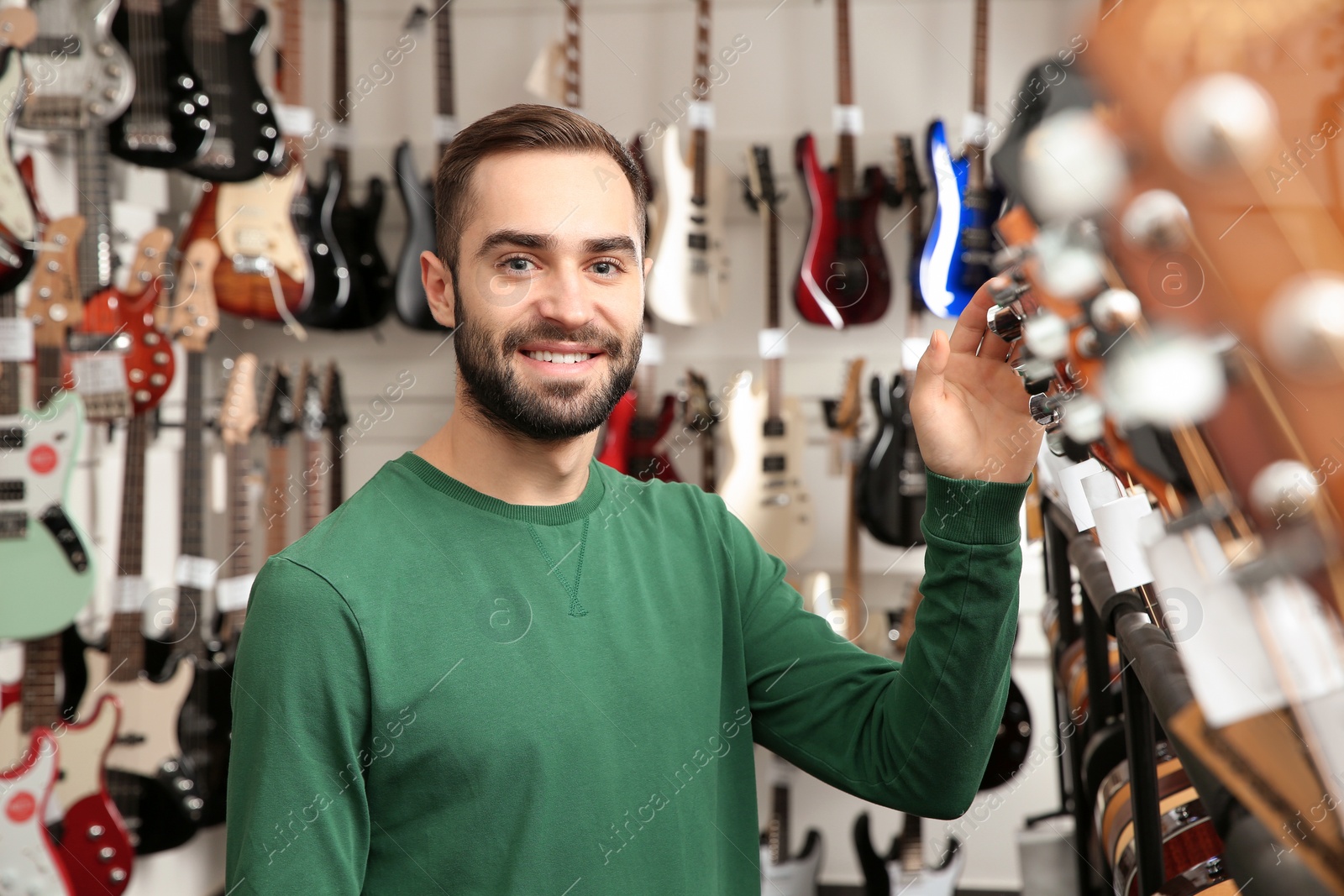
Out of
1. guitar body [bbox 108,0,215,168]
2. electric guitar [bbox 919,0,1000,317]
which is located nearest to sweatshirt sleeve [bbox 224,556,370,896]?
guitar body [bbox 108,0,215,168]

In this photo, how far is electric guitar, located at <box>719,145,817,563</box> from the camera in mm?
2900

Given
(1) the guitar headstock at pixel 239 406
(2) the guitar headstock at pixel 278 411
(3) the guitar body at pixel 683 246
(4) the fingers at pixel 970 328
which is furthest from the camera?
(3) the guitar body at pixel 683 246

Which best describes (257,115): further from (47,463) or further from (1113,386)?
(1113,386)

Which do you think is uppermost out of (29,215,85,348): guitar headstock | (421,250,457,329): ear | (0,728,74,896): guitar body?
(29,215,85,348): guitar headstock

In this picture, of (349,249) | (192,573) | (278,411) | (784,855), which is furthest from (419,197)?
(784,855)

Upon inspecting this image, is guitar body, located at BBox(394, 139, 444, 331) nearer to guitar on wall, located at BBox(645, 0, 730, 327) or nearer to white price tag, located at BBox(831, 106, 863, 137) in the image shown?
guitar on wall, located at BBox(645, 0, 730, 327)

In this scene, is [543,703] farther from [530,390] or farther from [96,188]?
[96,188]

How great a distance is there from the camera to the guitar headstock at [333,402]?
2.90 meters

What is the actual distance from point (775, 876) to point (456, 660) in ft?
7.07

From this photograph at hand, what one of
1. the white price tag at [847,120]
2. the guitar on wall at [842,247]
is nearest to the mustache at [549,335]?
the guitar on wall at [842,247]

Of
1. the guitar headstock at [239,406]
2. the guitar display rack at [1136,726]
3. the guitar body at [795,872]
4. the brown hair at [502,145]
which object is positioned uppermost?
the guitar headstock at [239,406]

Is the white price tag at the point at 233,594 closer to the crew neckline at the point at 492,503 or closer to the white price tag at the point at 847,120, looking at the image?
the crew neckline at the point at 492,503

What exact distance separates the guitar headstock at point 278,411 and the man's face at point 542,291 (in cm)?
184

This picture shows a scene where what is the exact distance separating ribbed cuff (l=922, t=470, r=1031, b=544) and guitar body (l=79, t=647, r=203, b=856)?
2210 mm
